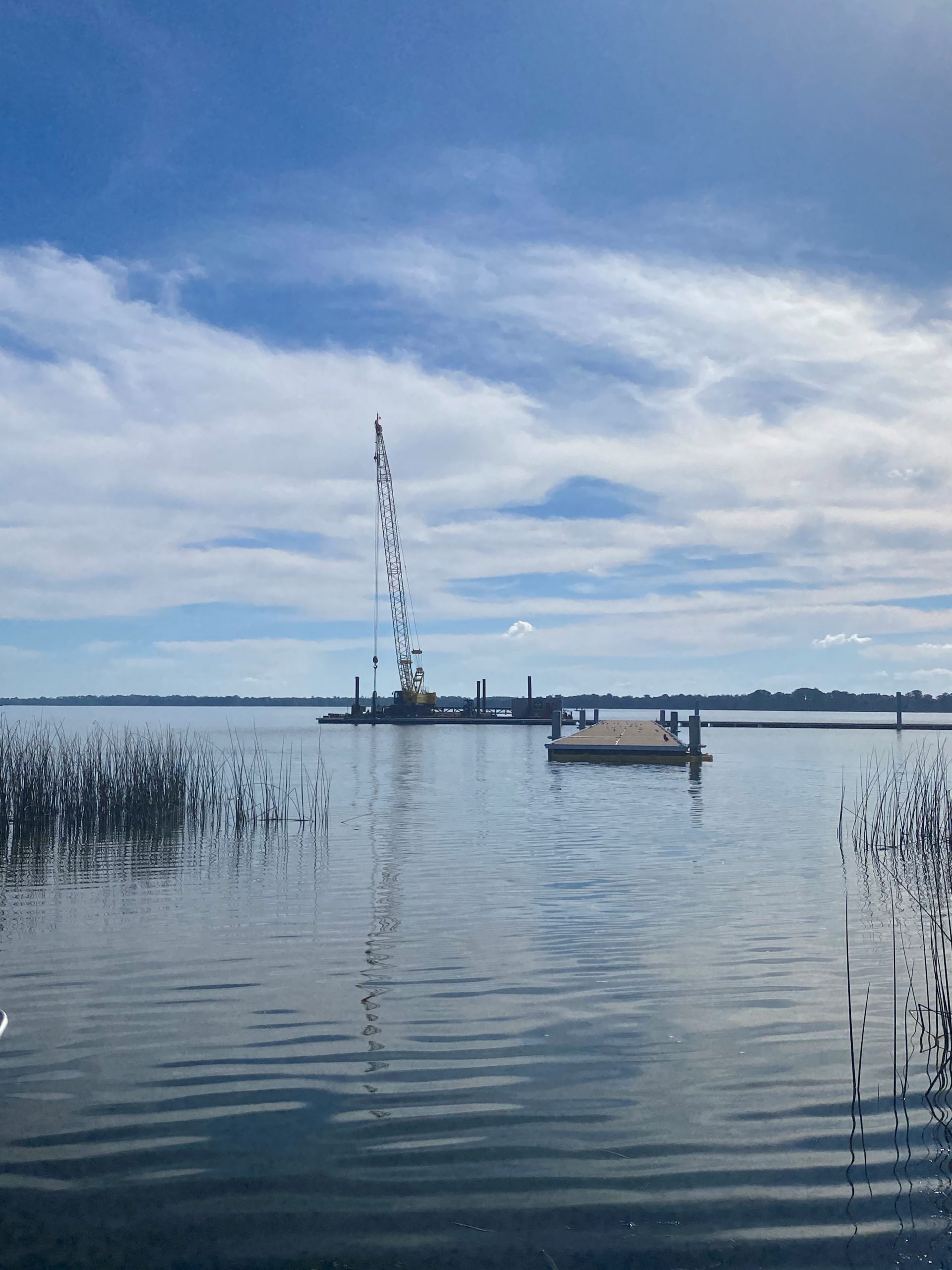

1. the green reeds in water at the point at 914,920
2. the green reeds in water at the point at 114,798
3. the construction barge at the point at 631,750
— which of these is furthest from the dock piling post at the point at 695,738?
the green reeds in water at the point at 114,798

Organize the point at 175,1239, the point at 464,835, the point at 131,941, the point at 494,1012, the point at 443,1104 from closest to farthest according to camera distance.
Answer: the point at 175,1239 < the point at 443,1104 < the point at 494,1012 < the point at 131,941 < the point at 464,835

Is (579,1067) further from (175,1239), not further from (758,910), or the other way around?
(758,910)

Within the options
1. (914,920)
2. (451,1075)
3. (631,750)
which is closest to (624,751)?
(631,750)

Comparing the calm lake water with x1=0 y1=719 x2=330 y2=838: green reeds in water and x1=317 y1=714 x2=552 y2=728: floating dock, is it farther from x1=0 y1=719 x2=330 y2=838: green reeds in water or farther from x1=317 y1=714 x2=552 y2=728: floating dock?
x1=317 y1=714 x2=552 y2=728: floating dock

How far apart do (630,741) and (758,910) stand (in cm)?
2730

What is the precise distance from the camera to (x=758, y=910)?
452 inches

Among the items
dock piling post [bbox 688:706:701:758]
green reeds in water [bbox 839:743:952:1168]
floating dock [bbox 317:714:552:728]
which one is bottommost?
floating dock [bbox 317:714:552:728]

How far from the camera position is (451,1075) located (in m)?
6.16

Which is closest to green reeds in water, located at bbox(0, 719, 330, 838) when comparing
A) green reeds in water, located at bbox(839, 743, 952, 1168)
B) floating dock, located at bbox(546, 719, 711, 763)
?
green reeds in water, located at bbox(839, 743, 952, 1168)

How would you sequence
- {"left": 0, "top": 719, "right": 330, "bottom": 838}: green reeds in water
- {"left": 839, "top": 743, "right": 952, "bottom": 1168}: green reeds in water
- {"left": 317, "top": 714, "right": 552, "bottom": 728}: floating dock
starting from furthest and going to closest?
{"left": 317, "top": 714, "right": 552, "bottom": 728}: floating dock < {"left": 0, "top": 719, "right": 330, "bottom": 838}: green reeds in water < {"left": 839, "top": 743, "right": 952, "bottom": 1168}: green reeds in water

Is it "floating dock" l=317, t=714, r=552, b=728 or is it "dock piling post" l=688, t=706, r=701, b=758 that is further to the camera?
"floating dock" l=317, t=714, r=552, b=728

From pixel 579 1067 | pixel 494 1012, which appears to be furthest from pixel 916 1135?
pixel 494 1012

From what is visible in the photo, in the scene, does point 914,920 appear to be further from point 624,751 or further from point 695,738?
point 695,738

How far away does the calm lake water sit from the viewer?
14.3ft
